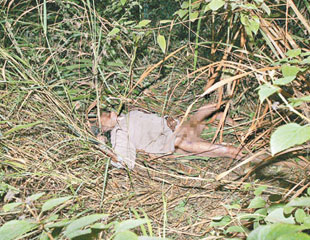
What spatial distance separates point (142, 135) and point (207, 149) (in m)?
0.35

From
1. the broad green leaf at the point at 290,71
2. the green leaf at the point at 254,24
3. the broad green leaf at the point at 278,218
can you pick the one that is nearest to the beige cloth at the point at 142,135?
the green leaf at the point at 254,24

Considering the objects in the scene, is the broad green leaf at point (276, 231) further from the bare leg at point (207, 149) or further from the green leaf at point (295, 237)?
the bare leg at point (207, 149)

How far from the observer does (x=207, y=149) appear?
5.48 feet

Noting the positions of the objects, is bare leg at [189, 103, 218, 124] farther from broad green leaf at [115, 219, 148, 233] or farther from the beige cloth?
broad green leaf at [115, 219, 148, 233]

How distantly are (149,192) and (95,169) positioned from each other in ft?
0.87

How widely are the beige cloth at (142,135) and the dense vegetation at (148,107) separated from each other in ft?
0.18

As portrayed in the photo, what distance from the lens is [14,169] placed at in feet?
4.51

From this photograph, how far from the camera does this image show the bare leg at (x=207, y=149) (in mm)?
1627

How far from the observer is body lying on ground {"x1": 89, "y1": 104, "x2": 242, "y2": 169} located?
1.65 meters

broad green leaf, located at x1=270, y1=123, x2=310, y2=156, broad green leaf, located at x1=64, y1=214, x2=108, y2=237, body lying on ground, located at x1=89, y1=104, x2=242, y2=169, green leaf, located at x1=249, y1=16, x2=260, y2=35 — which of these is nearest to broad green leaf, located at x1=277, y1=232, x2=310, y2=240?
broad green leaf, located at x1=270, y1=123, x2=310, y2=156

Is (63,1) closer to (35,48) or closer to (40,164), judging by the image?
(35,48)


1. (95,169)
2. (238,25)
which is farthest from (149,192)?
(238,25)

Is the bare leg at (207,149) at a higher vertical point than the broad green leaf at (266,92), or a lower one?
lower

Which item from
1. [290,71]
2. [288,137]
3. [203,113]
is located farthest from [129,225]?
[203,113]
